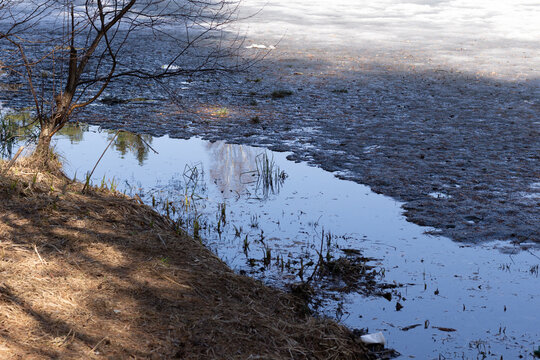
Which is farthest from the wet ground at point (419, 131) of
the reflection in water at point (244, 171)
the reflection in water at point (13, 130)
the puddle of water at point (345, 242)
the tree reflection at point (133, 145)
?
the reflection in water at point (13, 130)

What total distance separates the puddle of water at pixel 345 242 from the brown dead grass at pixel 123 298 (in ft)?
1.93

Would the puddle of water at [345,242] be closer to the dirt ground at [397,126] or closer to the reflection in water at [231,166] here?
the reflection in water at [231,166]

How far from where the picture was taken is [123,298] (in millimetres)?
4340

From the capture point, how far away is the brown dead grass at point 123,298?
3.85m

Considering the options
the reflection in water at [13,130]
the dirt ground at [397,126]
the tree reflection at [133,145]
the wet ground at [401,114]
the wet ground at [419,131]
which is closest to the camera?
the wet ground at [419,131]

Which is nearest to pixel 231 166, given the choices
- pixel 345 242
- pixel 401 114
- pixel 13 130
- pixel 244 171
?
pixel 244 171

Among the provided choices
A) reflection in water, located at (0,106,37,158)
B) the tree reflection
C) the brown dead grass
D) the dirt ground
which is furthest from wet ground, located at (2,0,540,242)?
the brown dead grass

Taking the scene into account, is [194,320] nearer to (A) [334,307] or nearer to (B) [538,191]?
(A) [334,307]

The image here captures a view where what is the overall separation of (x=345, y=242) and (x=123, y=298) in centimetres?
254

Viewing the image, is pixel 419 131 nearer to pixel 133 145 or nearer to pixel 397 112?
pixel 397 112

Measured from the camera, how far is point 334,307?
510 centimetres

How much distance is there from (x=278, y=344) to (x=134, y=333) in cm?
89

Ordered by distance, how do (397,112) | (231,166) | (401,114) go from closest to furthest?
1. (231,166)
2. (401,114)
3. (397,112)

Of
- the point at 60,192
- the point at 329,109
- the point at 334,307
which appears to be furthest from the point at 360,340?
the point at 329,109
